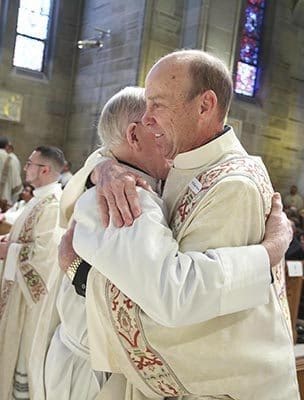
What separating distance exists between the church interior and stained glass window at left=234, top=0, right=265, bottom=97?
23mm

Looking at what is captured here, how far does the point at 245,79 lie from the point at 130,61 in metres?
3.39

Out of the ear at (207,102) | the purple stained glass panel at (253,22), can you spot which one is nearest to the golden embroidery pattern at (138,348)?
the ear at (207,102)

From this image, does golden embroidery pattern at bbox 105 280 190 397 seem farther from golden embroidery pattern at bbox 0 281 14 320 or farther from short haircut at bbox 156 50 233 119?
golden embroidery pattern at bbox 0 281 14 320

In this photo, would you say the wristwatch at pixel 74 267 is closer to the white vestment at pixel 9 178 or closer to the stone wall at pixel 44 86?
the white vestment at pixel 9 178

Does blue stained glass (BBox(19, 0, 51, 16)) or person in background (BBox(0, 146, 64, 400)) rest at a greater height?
blue stained glass (BBox(19, 0, 51, 16))

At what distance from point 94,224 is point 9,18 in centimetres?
1073

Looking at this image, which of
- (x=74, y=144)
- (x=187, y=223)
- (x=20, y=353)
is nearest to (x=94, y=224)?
(x=187, y=223)

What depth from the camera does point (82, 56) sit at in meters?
11.4

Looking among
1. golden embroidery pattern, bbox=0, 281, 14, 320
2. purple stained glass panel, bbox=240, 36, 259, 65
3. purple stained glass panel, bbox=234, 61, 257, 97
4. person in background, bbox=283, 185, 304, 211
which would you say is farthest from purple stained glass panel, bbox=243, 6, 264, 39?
golden embroidery pattern, bbox=0, 281, 14, 320

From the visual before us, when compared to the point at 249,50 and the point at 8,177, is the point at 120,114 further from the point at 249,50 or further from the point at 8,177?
the point at 249,50

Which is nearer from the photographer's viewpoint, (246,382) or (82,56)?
(246,382)

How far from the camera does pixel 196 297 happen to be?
1056mm

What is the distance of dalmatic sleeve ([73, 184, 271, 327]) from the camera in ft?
3.46

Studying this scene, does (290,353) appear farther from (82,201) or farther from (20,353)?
(20,353)
